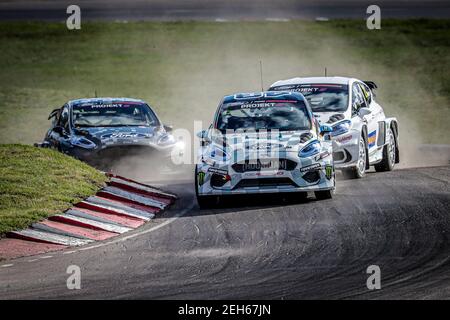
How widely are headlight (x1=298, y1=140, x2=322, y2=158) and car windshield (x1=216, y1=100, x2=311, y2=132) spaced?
1.94 feet

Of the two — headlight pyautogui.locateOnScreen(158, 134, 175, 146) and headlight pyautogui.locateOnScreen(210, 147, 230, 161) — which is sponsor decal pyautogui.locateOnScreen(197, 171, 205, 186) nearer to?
headlight pyautogui.locateOnScreen(210, 147, 230, 161)

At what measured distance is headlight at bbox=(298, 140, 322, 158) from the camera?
1452 centimetres

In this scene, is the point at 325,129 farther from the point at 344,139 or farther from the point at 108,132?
the point at 108,132

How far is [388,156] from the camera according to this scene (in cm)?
1853

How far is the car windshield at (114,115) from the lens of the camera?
1939 cm

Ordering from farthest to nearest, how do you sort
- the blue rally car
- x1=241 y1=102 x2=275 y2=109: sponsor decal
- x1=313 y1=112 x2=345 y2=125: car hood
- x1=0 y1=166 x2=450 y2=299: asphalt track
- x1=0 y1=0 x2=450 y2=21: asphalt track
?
x1=0 y1=0 x2=450 y2=21: asphalt track < the blue rally car < x1=313 y1=112 x2=345 y2=125: car hood < x1=241 y1=102 x2=275 y2=109: sponsor decal < x1=0 y1=166 x2=450 y2=299: asphalt track

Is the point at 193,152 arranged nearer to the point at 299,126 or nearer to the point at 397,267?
the point at 299,126

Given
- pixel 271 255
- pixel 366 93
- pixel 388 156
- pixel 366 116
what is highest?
pixel 366 93

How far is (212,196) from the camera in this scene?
1462 cm

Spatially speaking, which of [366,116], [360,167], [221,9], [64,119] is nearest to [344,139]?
[360,167]

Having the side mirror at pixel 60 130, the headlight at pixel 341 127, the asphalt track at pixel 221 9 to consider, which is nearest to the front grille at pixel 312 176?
the headlight at pixel 341 127

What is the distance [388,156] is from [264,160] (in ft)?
15.3

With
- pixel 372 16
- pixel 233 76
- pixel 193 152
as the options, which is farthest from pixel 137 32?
pixel 193 152

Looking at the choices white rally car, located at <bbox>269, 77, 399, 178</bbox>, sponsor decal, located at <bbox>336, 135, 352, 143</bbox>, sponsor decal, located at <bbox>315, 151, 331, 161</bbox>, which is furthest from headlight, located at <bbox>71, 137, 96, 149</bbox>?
sponsor decal, located at <bbox>315, 151, 331, 161</bbox>
